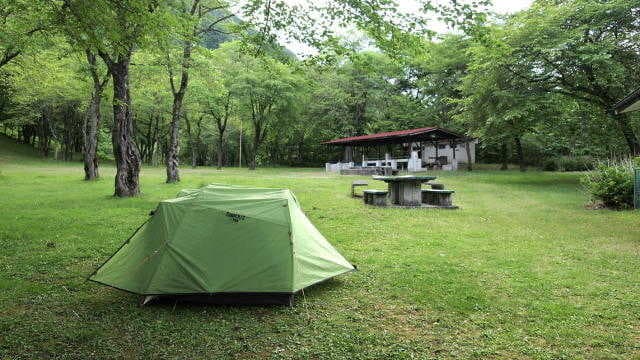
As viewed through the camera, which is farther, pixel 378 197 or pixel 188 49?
pixel 188 49

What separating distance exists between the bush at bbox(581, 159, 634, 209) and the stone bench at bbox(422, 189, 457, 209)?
463 centimetres

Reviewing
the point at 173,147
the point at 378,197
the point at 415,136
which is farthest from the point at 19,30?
the point at 415,136

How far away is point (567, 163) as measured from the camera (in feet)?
123

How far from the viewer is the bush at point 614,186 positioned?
43.8 feet

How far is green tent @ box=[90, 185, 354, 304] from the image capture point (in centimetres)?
539

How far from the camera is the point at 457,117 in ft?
97.6

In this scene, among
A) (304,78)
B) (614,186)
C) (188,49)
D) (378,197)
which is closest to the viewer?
(304,78)

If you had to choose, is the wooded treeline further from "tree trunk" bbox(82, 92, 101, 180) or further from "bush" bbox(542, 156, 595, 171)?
"bush" bbox(542, 156, 595, 171)

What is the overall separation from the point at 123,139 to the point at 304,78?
7.48 metres

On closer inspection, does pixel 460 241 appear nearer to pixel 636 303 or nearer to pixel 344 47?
pixel 636 303

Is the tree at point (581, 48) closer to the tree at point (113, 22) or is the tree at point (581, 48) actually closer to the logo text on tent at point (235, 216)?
the tree at point (113, 22)

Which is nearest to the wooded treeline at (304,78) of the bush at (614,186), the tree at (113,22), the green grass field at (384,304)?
the tree at (113,22)

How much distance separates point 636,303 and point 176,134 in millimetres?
19644

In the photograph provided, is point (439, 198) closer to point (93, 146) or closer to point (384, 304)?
point (384, 304)
